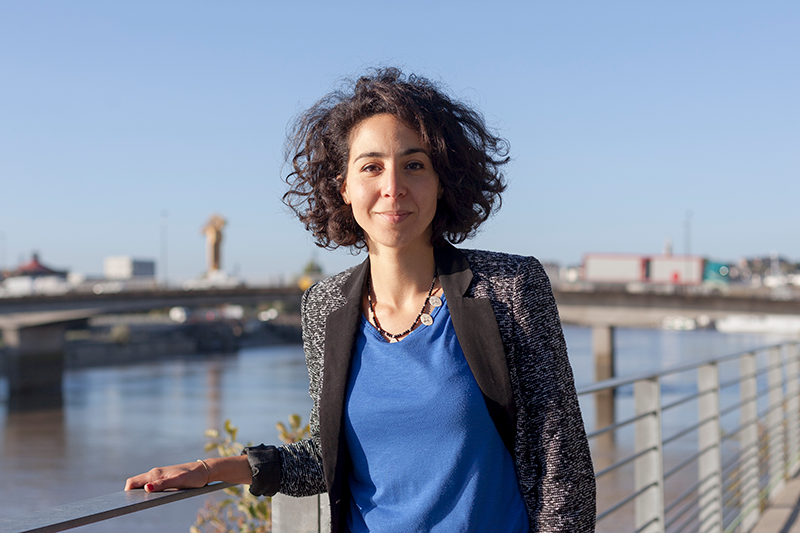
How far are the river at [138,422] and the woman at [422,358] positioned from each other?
8.89m

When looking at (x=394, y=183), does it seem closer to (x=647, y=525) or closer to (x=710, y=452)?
(x=647, y=525)

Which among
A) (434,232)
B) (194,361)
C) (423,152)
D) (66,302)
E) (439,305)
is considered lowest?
(194,361)

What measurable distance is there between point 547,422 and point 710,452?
2.88 m

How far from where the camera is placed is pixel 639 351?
43844 mm

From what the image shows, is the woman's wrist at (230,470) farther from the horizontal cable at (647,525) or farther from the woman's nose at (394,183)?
the horizontal cable at (647,525)

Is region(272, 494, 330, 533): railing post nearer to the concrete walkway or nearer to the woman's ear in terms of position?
the woman's ear

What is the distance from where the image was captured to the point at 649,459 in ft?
9.76

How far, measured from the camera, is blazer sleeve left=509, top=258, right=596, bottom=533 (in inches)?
53.8

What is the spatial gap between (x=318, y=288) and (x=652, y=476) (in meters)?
1.86

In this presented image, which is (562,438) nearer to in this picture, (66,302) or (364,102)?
(364,102)

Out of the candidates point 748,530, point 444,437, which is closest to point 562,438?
point 444,437

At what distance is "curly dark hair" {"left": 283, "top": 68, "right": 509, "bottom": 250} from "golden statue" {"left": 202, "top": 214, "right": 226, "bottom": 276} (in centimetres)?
6864

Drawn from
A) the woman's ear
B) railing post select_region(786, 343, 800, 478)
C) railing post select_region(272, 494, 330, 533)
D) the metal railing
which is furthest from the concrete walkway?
the woman's ear

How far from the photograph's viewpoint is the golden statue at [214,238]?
68688mm
